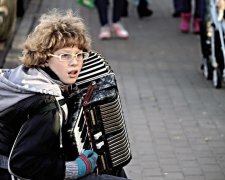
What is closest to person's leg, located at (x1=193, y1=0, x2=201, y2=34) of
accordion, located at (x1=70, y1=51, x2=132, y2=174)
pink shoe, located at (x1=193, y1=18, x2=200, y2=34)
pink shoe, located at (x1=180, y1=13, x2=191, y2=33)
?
pink shoe, located at (x1=193, y1=18, x2=200, y2=34)

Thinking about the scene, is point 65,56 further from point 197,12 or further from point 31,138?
point 197,12

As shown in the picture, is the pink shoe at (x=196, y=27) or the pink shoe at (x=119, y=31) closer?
the pink shoe at (x=119, y=31)

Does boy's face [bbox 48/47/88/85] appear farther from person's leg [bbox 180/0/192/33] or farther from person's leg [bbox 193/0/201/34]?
person's leg [bbox 180/0/192/33]

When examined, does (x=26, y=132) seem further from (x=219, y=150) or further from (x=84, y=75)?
(x=219, y=150)

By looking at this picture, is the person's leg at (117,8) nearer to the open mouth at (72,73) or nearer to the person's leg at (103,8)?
the person's leg at (103,8)

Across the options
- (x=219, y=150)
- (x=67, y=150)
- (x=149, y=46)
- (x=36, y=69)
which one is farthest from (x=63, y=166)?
(x=149, y=46)

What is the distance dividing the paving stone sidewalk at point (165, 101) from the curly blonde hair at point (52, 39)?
6.80ft

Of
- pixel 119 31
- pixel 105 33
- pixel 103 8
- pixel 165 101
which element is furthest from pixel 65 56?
pixel 119 31

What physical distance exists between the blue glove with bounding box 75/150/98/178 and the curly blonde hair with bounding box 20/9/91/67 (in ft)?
1.78

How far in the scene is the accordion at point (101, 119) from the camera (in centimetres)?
349

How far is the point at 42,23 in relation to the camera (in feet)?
11.2

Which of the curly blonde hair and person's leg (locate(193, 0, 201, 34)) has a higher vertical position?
the curly blonde hair

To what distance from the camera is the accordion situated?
3.49 meters

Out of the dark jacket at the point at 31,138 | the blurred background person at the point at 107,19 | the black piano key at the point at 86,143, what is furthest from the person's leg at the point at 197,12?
the dark jacket at the point at 31,138
